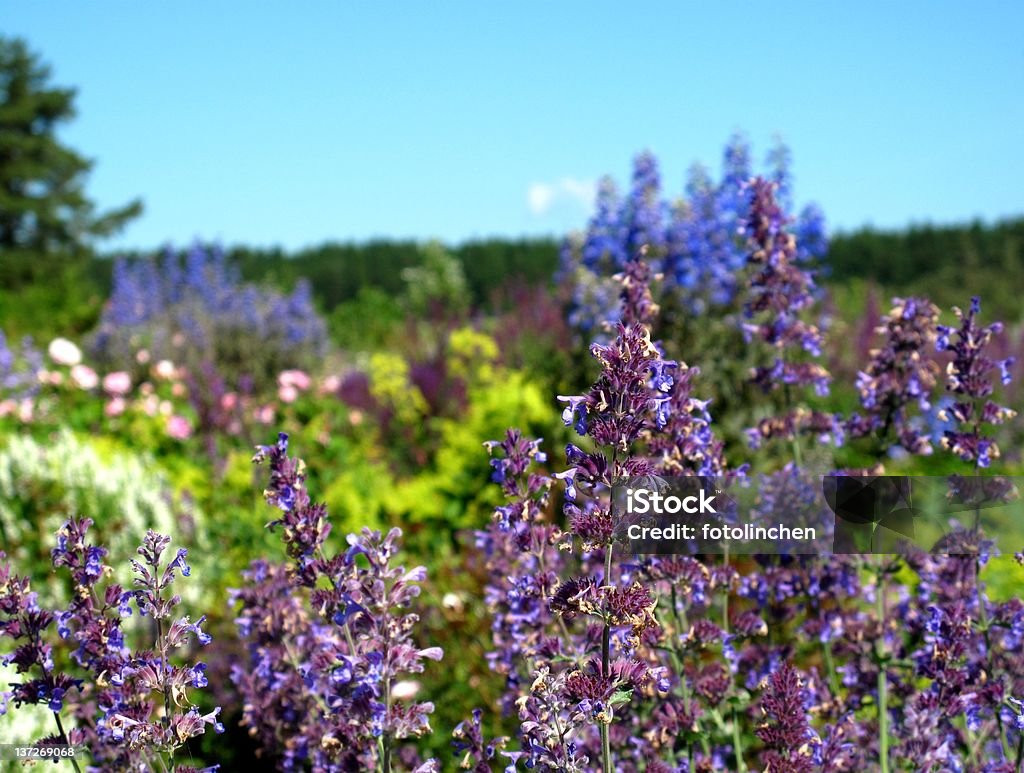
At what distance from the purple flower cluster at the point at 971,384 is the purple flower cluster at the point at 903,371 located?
18 cm

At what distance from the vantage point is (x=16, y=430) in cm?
761

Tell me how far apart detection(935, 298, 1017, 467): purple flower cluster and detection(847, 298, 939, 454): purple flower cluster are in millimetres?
178

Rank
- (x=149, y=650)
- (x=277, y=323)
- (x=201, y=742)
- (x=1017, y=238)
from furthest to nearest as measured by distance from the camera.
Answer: (x=1017, y=238)
(x=277, y=323)
(x=201, y=742)
(x=149, y=650)

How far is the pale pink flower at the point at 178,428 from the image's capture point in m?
→ 7.52

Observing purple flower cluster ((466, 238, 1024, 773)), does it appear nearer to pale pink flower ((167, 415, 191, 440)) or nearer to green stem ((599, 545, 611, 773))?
green stem ((599, 545, 611, 773))

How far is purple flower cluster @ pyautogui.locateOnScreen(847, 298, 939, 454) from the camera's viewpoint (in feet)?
7.97

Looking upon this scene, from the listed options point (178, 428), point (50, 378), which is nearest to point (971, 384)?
point (178, 428)

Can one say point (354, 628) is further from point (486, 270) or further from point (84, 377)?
point (486, 270)

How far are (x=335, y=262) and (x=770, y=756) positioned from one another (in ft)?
161

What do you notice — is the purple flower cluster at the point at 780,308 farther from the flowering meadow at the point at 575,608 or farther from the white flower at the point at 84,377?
the white flower at the point at 84,377

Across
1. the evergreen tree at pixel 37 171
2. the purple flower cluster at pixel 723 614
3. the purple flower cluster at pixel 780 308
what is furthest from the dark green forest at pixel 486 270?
the purple flower cluster at pixel 723 614

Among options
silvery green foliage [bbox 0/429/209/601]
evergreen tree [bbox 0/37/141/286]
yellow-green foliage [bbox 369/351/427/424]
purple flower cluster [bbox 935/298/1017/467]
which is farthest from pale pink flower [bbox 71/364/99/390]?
evergreen tree [bbox 0/37/141/286]

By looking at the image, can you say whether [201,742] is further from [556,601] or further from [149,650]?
[556,601]

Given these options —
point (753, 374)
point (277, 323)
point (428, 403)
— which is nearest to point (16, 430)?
point (428, 403)
